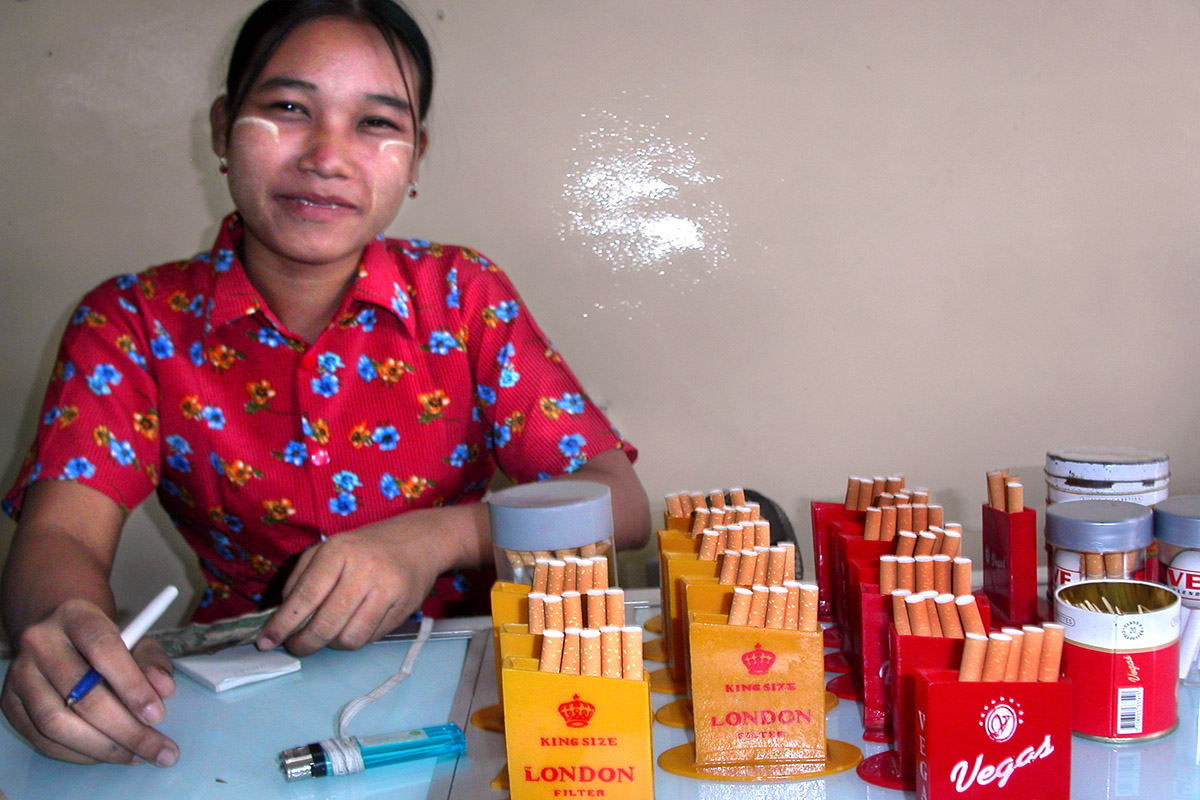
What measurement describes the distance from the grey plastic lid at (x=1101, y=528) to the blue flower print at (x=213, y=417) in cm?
98

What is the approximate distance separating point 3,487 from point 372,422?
3.75ft

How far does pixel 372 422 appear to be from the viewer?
1.32 meters

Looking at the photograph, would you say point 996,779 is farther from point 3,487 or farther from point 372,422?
point 3,487

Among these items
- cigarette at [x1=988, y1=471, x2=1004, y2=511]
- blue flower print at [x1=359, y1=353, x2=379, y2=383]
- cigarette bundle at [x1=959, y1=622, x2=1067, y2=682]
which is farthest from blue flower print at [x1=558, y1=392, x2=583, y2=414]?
cigarette bundle at [x1=959, y1=622, x2=1067, y2=682]

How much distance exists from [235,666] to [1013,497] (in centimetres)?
73

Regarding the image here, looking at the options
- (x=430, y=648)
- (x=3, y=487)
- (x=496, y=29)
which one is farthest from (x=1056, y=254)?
(x=3, y=487)

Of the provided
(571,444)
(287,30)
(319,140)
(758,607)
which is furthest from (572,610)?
(287,30)

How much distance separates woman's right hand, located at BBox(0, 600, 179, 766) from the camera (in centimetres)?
77

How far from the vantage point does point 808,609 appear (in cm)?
67

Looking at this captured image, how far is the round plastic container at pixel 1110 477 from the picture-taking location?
34.5 inches

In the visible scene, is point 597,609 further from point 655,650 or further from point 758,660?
point 655,650

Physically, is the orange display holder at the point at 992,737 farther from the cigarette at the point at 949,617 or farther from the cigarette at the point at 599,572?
the cigarette at the point at 599,572

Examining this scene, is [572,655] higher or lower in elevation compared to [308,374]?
lower

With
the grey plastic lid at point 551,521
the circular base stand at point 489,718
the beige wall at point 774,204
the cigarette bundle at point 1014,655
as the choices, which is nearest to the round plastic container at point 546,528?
the grey plastic lid at point 551,521
